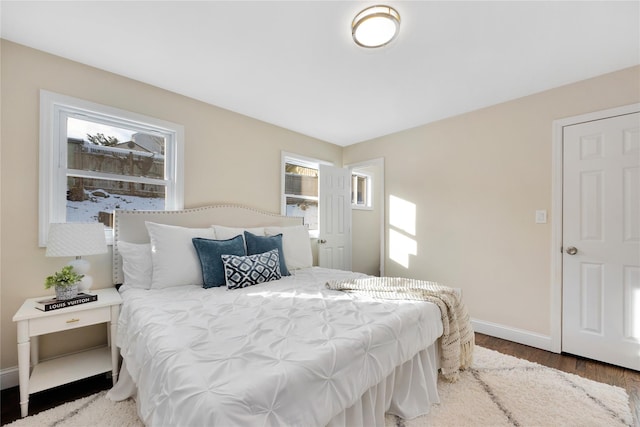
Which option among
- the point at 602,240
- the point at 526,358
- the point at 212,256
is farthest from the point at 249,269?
the point at 602,240

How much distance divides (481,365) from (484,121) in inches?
97.0

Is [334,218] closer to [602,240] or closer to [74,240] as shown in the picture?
[602,240]

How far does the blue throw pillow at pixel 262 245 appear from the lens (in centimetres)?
268

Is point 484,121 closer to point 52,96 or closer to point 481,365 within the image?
point 481,365

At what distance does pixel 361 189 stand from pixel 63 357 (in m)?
4.45

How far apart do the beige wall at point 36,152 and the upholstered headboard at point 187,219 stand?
134mm

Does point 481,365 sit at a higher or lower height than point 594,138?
lower

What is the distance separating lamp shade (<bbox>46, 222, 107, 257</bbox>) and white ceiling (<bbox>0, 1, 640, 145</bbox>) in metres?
1.33

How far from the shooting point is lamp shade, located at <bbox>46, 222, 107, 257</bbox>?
1888 mm

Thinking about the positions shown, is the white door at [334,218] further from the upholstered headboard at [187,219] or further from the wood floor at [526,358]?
the wood floor at [526,358]

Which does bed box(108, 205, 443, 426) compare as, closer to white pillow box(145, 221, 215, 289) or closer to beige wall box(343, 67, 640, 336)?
white pillow box(145, 221, 215, 289)

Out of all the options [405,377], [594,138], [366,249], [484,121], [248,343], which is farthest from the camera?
[366,249]

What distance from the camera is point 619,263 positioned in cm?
235

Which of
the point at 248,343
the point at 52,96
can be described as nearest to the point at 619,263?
the point at 248,343
